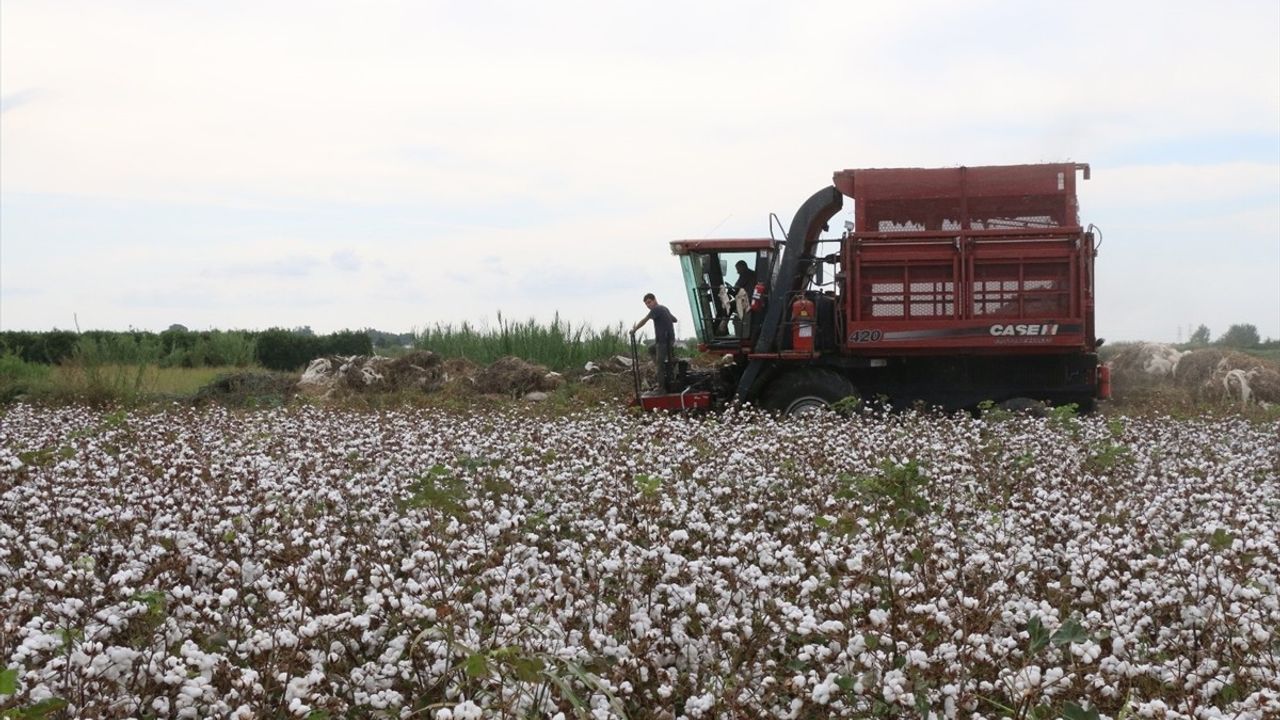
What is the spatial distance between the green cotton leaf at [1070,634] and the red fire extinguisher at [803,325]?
35.3 feet

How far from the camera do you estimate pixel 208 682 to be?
4.11m

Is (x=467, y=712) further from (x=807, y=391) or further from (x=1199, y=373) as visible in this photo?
(x=1199, y=373)

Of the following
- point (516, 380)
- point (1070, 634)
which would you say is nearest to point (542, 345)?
point (516, 380)

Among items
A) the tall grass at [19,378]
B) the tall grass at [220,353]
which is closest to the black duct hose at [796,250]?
the tall grass at [19,378]

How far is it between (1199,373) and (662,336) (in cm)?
1021

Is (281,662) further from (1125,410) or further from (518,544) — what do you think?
(1125,410)

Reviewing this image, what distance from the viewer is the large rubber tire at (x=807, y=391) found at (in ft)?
50.0

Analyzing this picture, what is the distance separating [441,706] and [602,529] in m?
2.34

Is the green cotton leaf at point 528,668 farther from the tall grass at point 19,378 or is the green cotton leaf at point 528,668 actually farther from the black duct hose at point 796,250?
the tall grass at point 19,378

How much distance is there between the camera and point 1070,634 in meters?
4.57

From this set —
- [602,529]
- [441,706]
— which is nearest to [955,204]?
[602,529]

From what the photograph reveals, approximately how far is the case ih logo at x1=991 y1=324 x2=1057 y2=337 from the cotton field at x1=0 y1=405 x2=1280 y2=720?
18.3 feet

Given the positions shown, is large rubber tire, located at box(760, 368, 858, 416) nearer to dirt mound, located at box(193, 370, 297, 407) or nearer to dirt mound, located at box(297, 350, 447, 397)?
dirt mound, located at box(193, 370, 297, 407)

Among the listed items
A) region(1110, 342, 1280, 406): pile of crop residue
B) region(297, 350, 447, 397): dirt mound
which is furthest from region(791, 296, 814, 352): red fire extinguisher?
region(297, 350, 447, 397): dirt mound
